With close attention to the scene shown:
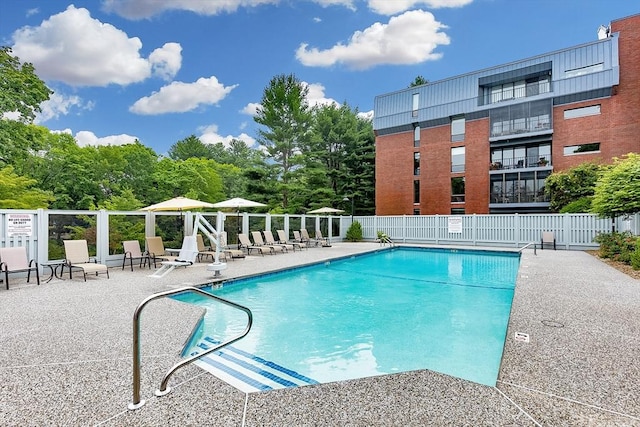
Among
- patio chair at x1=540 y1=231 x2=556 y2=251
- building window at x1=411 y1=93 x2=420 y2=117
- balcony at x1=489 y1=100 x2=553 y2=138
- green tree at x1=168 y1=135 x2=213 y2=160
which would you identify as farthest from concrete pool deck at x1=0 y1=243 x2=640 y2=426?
green tree at x1=168 y1=135 x2=213 y2=160

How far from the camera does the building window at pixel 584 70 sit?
20203 millimetres

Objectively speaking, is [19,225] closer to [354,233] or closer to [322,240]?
[322,240]

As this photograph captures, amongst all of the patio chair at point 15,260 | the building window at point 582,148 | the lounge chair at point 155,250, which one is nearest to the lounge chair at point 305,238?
the lounge chair at point 155,250

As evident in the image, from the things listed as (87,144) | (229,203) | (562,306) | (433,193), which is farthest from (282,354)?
(87,144)

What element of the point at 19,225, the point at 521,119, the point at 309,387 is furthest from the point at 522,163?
the point at 19,225

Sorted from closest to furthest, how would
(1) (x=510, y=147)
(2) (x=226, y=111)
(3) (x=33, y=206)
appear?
1. (3) (x=33, y=206)
2. (1) (x=510, y=147)
3. (2) (x=226, y=111)

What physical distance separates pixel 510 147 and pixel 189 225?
21517 millimetres

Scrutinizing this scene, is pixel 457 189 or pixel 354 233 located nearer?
pixel 354 233

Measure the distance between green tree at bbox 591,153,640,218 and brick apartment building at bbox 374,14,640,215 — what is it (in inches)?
462

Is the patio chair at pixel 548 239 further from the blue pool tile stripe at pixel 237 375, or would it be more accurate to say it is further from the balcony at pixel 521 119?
the blue pool tile stripe at pixel 237 375

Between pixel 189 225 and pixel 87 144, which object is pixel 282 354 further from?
pixel 87 144

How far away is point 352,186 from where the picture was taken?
1179 inches

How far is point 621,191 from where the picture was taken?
359 inches

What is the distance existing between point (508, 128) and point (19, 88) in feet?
87.9
